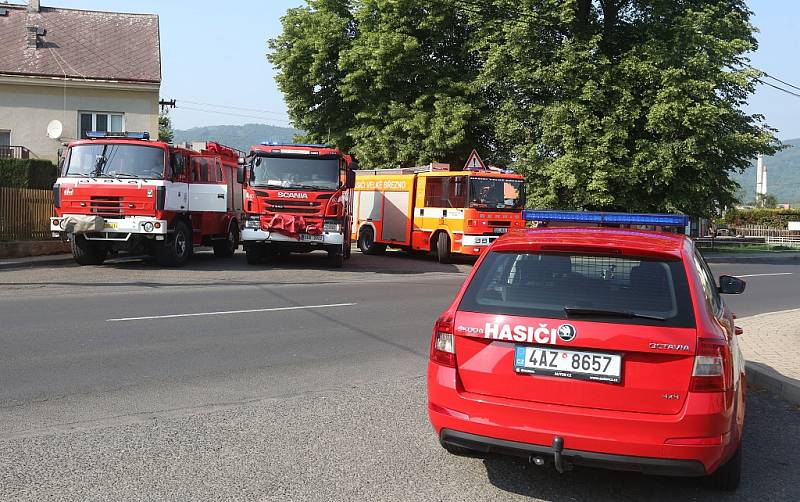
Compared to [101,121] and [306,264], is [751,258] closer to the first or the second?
[306,264]

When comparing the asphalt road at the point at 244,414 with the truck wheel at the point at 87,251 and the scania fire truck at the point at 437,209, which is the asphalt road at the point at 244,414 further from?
the scania fire truck at the point at 437,209

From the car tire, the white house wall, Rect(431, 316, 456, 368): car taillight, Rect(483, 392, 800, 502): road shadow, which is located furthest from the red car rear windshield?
the white house wall

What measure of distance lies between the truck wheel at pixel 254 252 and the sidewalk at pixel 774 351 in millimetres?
11965

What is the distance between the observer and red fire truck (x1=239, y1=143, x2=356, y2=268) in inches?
723

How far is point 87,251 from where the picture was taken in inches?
720

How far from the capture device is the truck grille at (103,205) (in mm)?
17031

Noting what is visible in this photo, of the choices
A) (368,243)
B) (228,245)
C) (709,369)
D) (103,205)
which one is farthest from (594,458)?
(368,243)

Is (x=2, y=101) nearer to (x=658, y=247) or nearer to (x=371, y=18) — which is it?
(x=371, y=18)

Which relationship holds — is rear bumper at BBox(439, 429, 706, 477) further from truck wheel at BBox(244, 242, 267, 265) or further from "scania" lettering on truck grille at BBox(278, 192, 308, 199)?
truck wheel at BBox(244, 242, 267, 265)

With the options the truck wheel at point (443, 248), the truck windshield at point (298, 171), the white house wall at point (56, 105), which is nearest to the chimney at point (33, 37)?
the white house wall at point (56, 105)

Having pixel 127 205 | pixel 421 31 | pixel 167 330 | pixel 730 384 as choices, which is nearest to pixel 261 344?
pixel 167 330

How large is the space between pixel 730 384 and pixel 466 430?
1.44 m

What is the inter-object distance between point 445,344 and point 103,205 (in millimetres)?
14350

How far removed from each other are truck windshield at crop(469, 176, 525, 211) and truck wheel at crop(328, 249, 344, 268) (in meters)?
4.39
